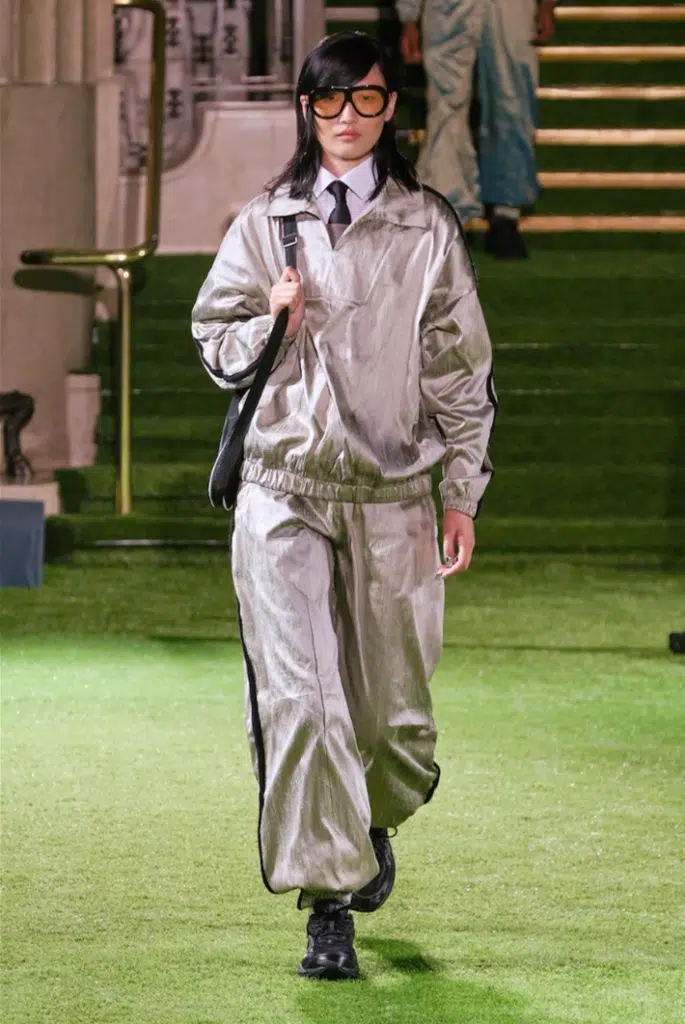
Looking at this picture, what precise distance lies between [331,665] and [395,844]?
4.56ft

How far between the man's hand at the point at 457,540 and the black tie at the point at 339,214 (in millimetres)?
599

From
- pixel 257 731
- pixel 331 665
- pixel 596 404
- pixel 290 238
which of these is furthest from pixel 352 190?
pixel 596 404

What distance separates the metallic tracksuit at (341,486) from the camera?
13.6 feet

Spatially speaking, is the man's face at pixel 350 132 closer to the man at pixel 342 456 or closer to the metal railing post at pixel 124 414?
the man at pixel 342 456

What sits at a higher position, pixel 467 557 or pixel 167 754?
pixel 467 557

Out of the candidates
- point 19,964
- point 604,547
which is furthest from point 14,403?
point 19,964

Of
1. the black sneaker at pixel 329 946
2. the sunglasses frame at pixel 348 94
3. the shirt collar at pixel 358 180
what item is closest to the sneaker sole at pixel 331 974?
the black sneaker at pixel 329 946

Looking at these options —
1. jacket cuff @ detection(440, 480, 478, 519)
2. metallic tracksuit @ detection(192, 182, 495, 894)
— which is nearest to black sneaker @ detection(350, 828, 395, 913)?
metallic tracksuit @ detection(192, 182, 495, 894)

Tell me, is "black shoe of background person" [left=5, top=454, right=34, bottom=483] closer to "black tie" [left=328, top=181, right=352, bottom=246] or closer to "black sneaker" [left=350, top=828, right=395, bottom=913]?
"black sneaker" [left=350, top=828, right=395, bottom=913]

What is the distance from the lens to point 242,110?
46.6 ft

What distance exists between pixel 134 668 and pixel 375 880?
360cm

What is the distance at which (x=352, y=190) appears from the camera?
4.27m

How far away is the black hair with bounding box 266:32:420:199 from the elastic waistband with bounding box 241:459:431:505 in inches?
21.0

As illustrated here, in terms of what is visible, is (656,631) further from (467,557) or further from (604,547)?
(467,557)
